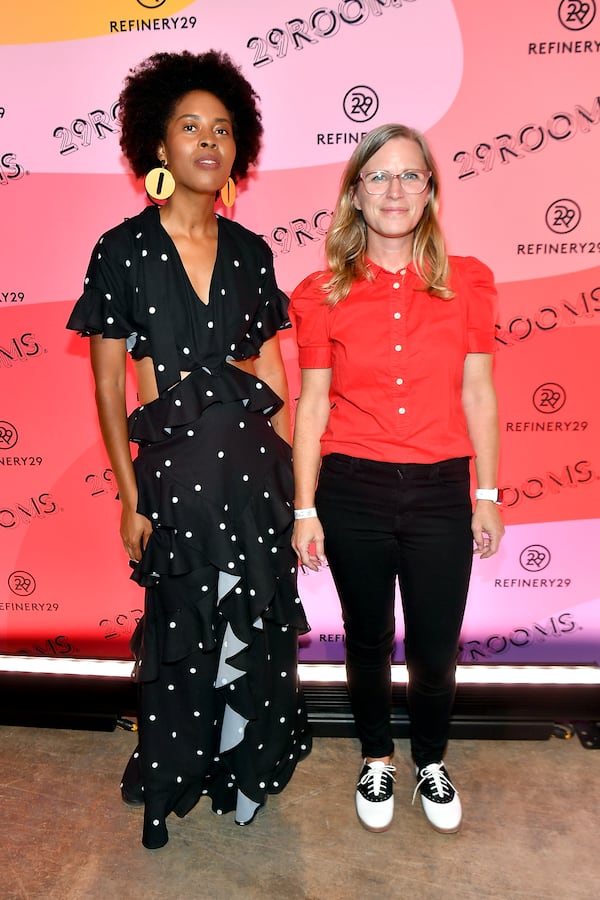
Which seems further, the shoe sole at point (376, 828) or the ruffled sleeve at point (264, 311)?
the shoe sole at point (376, 828)

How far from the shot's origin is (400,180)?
181cm

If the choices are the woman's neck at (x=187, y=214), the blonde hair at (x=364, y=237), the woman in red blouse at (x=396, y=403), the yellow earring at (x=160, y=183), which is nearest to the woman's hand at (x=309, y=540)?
the woman in red blouse at (x=396, y=403)

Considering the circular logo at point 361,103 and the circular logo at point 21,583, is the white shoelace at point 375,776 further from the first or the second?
the circular logo at point 361,103

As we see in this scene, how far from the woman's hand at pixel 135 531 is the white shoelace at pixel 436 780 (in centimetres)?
113

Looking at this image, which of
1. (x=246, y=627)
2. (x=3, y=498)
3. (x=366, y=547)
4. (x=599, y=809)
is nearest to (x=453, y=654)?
(x=366, y=547)

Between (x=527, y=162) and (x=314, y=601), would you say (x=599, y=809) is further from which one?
(x=527, y=162)

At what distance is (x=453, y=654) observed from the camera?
2096mm

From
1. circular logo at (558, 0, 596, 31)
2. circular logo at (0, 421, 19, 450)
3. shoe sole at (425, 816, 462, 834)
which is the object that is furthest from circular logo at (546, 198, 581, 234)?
circular logo at (0, 421, 19, 450)

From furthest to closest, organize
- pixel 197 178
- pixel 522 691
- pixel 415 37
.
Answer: pixel 522 691 → pixel 415 37 → pixel 197 178

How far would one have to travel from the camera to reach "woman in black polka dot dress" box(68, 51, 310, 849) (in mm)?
1854

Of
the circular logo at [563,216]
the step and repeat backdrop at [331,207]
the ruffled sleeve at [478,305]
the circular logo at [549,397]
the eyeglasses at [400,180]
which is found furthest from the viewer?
the circular logo at [549,397]

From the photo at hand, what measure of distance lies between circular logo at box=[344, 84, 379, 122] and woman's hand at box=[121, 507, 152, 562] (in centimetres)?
144

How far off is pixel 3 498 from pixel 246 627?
1289 millimetres

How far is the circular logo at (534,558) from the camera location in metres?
2.70
